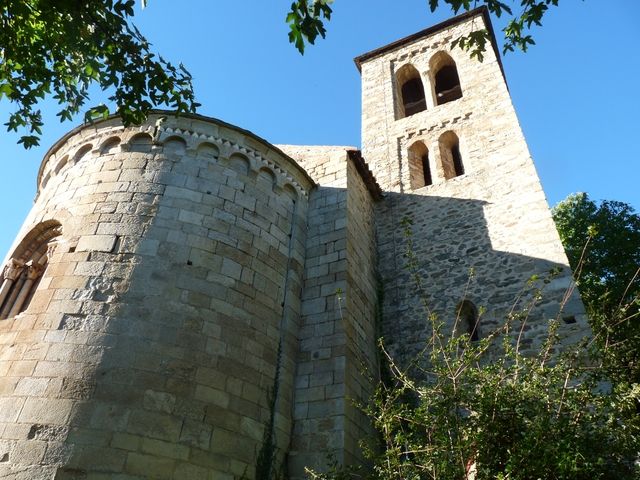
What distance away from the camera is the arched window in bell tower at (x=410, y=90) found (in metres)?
15.7

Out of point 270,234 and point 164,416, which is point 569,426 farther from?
point 270,234

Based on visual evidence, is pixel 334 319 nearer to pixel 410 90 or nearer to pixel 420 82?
pixel 410 90

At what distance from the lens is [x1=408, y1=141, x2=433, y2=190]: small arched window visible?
1240 cm

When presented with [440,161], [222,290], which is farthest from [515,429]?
[440,161]

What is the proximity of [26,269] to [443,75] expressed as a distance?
46.8 feet

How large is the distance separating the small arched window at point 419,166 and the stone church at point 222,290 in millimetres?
865

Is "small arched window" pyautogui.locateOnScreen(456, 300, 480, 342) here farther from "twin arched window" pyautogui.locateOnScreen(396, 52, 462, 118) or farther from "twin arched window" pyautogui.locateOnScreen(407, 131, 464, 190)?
"twin arched window" pyautogui.locateOnScreen(396, 52, 462, 118)

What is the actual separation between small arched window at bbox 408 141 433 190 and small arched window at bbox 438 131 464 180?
467 mm

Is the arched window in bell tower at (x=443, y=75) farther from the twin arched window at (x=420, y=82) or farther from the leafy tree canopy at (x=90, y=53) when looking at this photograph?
the leafy tree canopy at (x=90, y=53)

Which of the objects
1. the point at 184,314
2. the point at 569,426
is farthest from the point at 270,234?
the point at 569,426

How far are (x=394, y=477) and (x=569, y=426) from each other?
5.90 feet

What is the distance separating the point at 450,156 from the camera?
42.4 feet

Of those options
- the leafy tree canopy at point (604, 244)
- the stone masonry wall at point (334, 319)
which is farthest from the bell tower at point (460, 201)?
the leafy tree canopy at point (604, 244)

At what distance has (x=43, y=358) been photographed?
17.9ft
